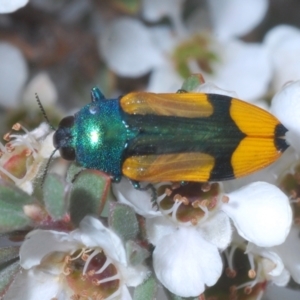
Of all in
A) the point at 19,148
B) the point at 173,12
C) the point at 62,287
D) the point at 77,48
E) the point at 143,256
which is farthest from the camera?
the point at 77,48

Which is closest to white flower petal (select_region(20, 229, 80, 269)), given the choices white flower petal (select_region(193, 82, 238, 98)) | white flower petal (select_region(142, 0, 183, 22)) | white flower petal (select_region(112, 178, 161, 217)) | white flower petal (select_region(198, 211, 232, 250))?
white flower petal (select_region(112, 178, 161, 217))

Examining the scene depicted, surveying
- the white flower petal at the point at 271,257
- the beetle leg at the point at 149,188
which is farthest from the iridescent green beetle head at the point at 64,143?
the white flower petal at the point at 271,257

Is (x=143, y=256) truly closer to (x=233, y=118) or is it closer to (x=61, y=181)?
(x=61, y=181)

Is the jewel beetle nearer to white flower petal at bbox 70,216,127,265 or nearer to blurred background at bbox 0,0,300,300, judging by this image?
white flower petal at bbox 70,216,127,265

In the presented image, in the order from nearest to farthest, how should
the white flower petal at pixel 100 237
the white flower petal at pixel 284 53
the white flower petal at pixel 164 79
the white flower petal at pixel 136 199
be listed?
the white flower petal at pixel 100 237 → the white flower petal at pixel 136 199 → the white flower petal at pixel 284 53 → the white flower petal at pixel 164 79

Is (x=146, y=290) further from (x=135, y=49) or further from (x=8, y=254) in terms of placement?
(x=135, y=49)

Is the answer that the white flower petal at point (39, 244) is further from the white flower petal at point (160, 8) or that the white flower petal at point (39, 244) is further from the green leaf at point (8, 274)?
the white flower petal at point (160, 8)

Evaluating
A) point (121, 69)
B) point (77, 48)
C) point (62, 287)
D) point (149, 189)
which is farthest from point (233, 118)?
point (77, 48)
